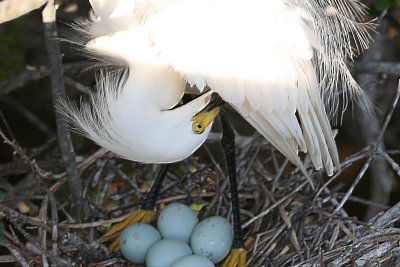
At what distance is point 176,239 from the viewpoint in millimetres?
2004

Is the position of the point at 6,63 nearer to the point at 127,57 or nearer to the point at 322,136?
the point at 127,57

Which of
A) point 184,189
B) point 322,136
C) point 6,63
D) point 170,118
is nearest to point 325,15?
point 322,136

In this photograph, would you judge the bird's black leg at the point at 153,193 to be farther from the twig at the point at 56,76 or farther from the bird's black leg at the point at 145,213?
the twig at the point at 56,76

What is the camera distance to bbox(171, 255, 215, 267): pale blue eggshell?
1.82 meters

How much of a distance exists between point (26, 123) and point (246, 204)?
1.44 m

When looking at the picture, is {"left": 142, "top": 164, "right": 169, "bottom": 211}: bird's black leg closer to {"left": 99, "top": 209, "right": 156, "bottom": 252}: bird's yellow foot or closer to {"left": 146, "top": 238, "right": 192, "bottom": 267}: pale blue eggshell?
{"left": 99, "top": 209, "right": 156, "bottom": 252}: bird's yellow foot

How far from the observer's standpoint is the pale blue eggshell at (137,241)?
1993mm

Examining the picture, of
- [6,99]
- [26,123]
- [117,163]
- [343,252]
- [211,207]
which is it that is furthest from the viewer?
[26,123]

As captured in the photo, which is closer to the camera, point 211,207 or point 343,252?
point 343,252

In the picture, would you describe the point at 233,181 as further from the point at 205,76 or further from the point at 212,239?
the point at 205,76

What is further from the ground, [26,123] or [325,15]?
[325,15]

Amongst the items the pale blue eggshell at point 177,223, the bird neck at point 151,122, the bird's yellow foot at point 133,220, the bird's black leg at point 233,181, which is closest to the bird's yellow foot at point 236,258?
the bird's black leg at point 233,181

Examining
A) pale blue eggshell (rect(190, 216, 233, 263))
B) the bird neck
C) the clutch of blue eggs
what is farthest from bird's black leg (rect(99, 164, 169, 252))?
the bird neck

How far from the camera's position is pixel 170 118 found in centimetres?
187
